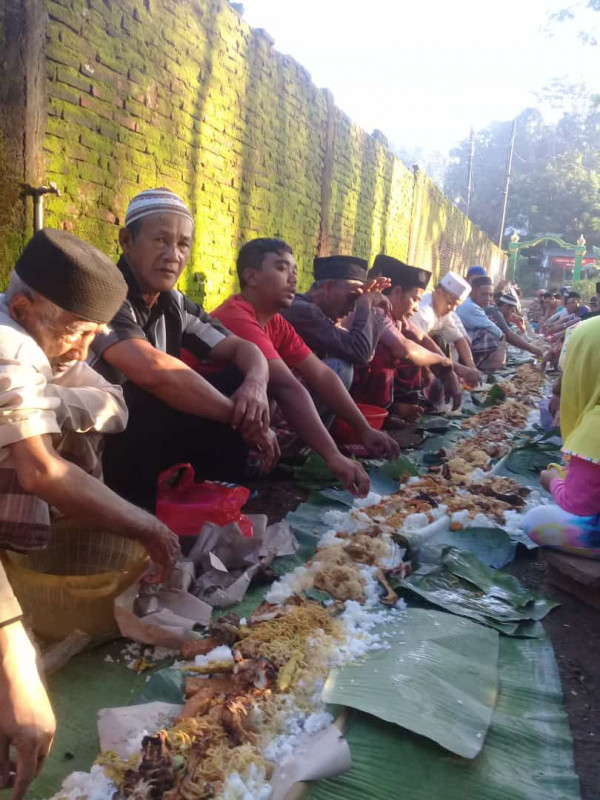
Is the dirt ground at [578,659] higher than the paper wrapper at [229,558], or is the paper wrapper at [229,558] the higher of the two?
the paper wrapper at [229,558]

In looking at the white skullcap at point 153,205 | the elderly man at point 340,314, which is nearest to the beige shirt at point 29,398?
the white skullcap at point 153,205

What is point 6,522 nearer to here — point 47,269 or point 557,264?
point 47,269

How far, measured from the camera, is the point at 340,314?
4.52 metres

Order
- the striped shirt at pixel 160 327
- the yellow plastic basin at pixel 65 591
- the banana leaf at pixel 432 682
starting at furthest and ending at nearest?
1. the striped shirt at pixel 160 327
2. the yellow plastic basin at pixel 65 591
3. the banana leaf at pixel 432 682

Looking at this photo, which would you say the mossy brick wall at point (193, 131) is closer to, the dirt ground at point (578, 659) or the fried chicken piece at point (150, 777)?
the fried chicken piece at point (150, 777)

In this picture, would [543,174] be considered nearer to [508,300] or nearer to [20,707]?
[508,300]

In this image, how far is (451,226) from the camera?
18.8m

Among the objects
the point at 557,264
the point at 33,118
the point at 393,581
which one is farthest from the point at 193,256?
the point at 557,264

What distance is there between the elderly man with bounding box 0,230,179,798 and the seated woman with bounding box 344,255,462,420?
2.95 m

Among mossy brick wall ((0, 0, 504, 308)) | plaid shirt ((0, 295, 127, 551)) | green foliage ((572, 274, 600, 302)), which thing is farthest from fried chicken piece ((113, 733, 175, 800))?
green foliage ((572, 274, 600, 302))

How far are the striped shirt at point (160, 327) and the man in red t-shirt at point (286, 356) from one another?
255 millimetres

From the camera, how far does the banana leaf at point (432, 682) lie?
5.30 feet

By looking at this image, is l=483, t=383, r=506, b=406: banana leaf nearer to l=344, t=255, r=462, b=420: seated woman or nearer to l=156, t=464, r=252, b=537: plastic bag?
l=344, t=255, r=462, b=420: seated woman

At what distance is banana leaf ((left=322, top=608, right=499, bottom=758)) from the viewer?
1.62 m
